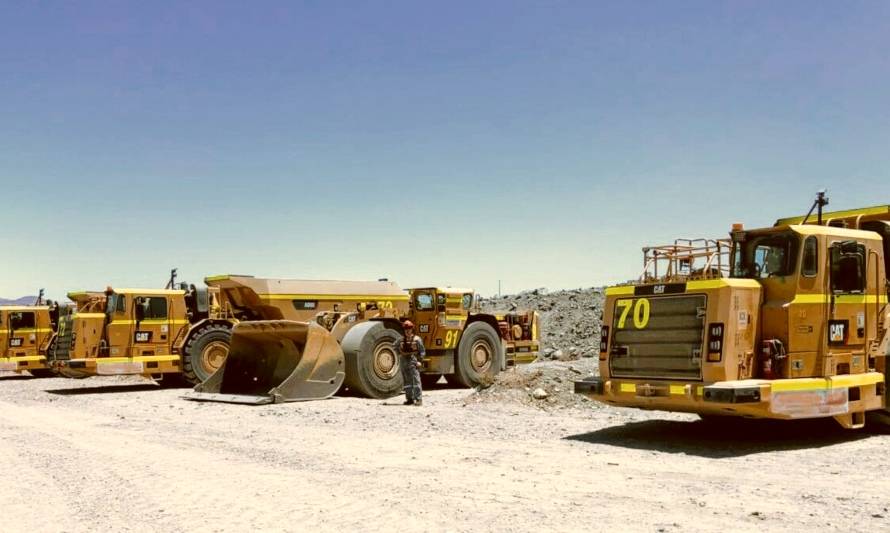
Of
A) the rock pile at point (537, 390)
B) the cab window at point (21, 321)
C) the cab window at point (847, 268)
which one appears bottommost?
the rock pile at point (537, 390)

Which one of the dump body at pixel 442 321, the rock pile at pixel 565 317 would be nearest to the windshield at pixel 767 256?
the dump body at pixel 442 321

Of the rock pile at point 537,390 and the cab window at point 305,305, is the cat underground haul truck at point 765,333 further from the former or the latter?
the cab window at point 305,305

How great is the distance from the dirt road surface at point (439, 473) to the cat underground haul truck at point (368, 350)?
8.14ft

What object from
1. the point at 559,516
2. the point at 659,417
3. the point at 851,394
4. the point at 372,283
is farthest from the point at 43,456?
the point at 372,283

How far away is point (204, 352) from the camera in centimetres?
2161

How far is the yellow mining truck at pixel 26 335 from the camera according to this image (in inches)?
1081

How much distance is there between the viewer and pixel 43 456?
10664mm

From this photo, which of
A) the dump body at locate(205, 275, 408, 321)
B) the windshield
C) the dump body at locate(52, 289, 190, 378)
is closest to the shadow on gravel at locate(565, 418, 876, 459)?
the windshield

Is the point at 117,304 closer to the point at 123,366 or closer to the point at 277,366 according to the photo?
the point at 123,366

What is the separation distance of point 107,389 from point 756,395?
58.3ft

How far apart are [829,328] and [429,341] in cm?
1042

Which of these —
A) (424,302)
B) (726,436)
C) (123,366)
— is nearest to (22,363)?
(123,366)

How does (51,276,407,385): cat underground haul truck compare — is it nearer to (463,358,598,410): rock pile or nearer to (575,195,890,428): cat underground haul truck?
(463,358,598,410): rock pile

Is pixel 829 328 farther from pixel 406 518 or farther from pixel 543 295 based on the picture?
pixel 543 295
